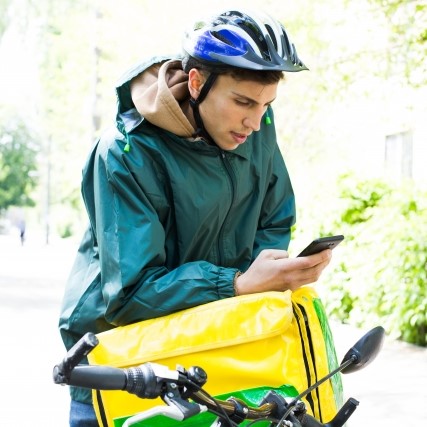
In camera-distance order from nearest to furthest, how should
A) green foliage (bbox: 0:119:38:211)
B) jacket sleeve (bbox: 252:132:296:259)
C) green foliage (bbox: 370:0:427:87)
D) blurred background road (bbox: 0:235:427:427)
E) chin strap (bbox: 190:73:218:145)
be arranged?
chin strap (bbox: 190:73:218:145), jacket sleeve (bbox: 252:132:296:259), blurred background road (bbox: 0:235:427:427), green foliage (bbox: 370:0:427:87), green foliage (bbox: 0:119:38:211)

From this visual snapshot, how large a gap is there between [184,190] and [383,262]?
7242mm

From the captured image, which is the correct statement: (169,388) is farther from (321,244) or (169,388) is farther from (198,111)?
(198,111)

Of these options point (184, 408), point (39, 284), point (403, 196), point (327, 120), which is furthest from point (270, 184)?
point (327, 120)

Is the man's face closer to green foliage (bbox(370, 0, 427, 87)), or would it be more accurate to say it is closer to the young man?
the young man

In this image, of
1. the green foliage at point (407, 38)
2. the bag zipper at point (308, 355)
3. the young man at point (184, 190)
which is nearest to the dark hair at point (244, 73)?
the young man at point (184, 190)

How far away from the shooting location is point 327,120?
20656mm

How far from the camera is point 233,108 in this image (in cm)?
250

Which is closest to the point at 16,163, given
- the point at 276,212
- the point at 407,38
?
the point at 407,38

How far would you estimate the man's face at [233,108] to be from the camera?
2480 millimetres

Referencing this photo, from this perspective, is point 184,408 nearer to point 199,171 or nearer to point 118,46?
point 199,171

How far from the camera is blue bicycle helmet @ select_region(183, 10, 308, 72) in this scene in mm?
2434

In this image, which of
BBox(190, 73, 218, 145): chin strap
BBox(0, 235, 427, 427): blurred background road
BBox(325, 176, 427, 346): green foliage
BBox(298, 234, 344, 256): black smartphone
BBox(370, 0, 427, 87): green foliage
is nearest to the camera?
BBox(298, 234, 344, 256): black smartphone

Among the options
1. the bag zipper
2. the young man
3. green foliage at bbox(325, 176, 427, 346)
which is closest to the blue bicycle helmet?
the young man

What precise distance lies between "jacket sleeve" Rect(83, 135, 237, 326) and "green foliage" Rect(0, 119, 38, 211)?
6258 cm
